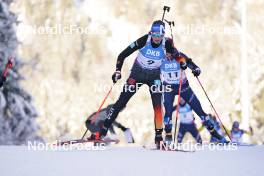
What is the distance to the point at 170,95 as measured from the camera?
8.34m

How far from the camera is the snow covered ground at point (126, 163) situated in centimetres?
477

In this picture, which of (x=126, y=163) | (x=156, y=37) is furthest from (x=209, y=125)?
(x=126, y=163)

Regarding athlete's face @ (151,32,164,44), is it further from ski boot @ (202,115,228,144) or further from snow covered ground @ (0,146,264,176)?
snow covered ground @ (0,146,264,176)

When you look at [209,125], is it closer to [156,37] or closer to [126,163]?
[156,37]

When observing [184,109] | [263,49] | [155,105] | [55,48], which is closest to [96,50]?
[55,48]

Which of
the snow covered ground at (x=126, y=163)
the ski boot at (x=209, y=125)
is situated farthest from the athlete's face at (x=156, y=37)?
the snow covered ground at (x=126, y=163)

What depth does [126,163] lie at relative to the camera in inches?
210

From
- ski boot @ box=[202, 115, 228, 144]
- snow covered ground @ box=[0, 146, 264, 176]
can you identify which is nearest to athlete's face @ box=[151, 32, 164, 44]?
ski boot @ box=[202, 115, 228, 144]

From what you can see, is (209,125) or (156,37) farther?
(209,125)

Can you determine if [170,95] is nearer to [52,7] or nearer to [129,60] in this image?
[129,60]

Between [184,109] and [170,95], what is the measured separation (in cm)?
305

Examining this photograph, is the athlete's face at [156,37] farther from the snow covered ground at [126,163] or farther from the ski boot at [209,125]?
the snow covered ground at [126,163]

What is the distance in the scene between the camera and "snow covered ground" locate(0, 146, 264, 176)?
477 centimetres

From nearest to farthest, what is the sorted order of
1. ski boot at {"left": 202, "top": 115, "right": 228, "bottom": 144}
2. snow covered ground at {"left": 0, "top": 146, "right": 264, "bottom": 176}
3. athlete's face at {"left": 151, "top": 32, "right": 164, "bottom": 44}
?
snow covered ground at {"left": 0, "top": 146, "right": 264, "bottom": 176} < athlete's face at {"left": 151, "top": 32, "right": 164, "bottom": 44} < ski boot at {"left": 202, "top": 115, "right": 228, "bottom": 144}
